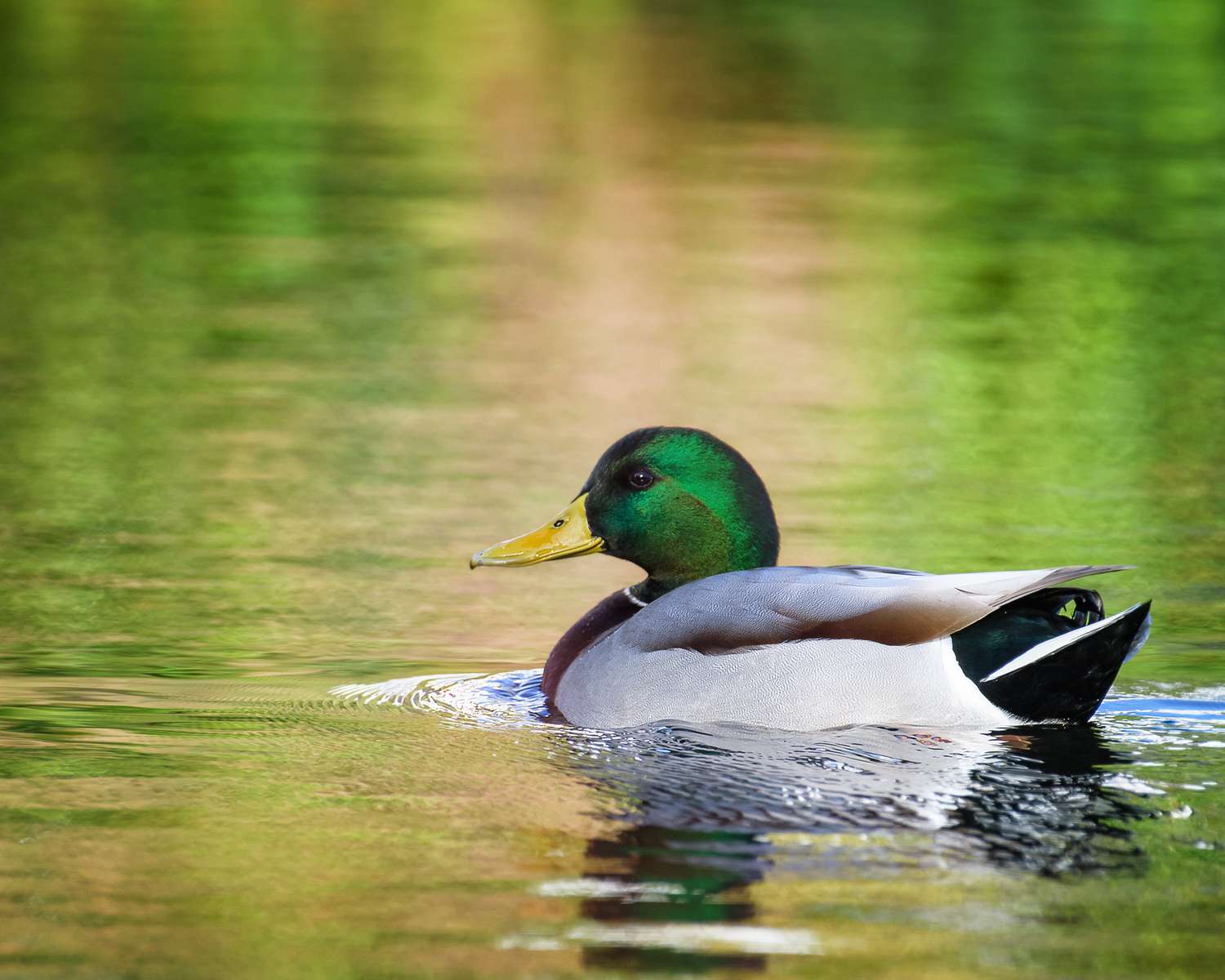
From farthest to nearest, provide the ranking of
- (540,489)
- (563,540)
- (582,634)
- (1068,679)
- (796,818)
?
(540,489), (563,540), (582,634), (1068,679), (796,818)

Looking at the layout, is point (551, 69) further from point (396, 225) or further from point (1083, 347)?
point (1083, 347)

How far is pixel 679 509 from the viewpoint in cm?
736

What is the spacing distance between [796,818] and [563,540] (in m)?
2.14

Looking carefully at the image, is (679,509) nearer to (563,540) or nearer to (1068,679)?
(563,540)

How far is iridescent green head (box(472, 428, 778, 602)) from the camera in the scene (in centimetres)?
734

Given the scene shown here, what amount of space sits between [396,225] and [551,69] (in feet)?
38.1

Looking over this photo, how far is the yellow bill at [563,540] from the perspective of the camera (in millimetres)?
7496

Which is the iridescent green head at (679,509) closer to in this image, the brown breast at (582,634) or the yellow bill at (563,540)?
the yellow bill at (563,540)

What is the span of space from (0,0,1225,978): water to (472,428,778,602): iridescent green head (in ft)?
1.87

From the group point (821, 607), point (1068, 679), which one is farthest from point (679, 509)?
point (1068, 679)

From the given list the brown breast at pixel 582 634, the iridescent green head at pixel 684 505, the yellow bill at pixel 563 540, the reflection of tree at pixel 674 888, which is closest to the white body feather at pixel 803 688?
the brown breast at pixel 582 634

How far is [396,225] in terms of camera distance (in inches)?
683

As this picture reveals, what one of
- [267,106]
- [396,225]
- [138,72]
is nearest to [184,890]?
[396,225]

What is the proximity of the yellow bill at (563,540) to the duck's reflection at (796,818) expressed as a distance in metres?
1.08
